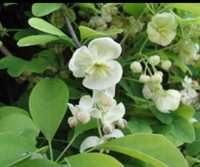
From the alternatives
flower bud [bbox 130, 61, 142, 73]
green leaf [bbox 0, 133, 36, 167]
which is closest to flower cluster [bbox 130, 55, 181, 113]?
flower bud [bbox 130, 61, 142, 73]

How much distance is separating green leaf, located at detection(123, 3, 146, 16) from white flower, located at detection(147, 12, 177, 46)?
3cm

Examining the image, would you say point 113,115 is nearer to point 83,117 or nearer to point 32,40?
point 83,117

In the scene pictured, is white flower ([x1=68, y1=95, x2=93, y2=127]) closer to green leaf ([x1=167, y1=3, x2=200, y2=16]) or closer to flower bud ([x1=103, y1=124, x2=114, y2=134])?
flower bud ([x1=103, y1=124, x2=114, y2=134])

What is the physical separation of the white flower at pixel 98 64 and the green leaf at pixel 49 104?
3 cm

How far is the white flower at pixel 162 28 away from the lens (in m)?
0.79

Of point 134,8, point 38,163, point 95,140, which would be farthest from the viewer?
point 134,8

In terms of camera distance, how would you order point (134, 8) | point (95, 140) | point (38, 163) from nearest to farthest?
point (38, 163) → point (95, 140) → point (134, 8)

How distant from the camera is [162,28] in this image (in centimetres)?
78

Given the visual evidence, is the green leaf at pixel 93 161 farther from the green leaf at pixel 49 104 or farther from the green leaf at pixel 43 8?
the green leaf at pixel 43 8

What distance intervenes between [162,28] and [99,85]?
0.14 metres

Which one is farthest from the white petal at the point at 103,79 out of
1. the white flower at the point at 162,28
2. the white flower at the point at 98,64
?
the white flower at the point at 162,28

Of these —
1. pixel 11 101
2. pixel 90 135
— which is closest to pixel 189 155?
pixel 90 135

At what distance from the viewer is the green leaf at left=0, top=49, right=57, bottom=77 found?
82 cm

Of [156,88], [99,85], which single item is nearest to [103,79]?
[99,85]
